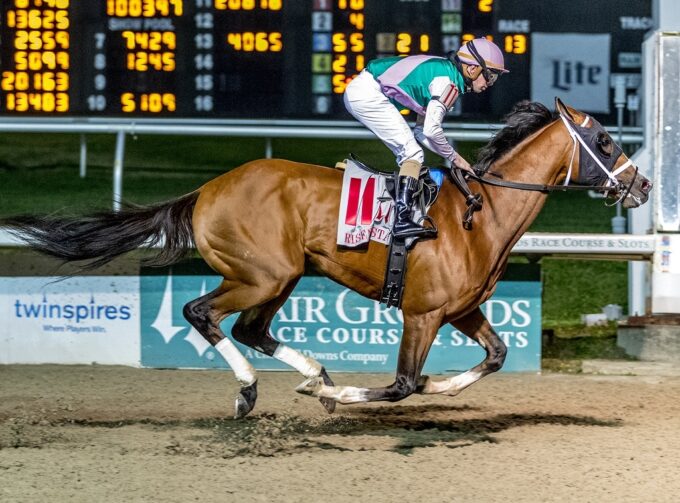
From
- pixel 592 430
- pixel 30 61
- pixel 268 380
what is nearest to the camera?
pixel 592 430

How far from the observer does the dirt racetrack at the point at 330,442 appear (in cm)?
387

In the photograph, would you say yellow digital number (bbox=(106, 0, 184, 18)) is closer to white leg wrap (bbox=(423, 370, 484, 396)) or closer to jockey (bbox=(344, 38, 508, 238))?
jockey (bbox=(344, 38, 508, 238))

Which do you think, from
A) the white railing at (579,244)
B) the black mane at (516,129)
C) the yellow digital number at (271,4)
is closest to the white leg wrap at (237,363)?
the black mane at (516,129)

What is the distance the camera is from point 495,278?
15.5 feet

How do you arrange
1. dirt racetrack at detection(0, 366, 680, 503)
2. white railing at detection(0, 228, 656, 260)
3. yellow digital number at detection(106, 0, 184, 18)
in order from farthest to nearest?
yellow digital number at detection(106, 0, 184, 18) → white railing at detection(0, 228, 656, 260) → dirt racetrack at detection(0, 366, 680, 503)

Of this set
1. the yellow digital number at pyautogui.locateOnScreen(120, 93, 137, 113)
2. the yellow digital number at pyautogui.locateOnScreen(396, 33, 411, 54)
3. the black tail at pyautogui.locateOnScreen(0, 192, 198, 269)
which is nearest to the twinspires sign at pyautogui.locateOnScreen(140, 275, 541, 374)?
the yellow digital number at pyautogui.locateOnScreen(120, 93, 137, 113)

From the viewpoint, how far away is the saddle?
4.64 meters

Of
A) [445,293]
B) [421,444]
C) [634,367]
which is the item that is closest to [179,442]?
[421,444]

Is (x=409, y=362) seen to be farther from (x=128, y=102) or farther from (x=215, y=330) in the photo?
(x=128, y=102)

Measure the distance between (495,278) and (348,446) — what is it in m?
1.03

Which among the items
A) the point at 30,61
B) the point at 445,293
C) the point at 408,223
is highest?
the point at 30,61

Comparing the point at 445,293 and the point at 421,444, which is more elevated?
the point at 445,293

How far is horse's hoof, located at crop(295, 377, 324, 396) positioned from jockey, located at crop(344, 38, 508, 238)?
2.54 feet

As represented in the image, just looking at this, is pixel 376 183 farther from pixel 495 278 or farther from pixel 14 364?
pixel 14 364
